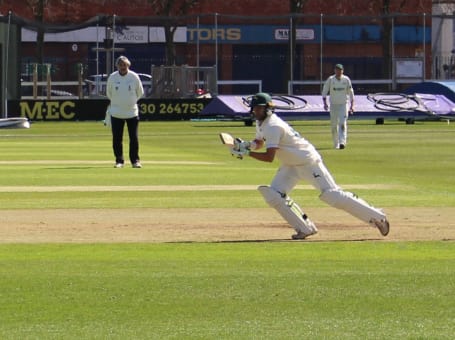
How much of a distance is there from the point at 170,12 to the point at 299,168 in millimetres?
50290

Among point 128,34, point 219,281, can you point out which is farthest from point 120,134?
point 128,34

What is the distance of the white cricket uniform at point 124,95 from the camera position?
25.7 metres

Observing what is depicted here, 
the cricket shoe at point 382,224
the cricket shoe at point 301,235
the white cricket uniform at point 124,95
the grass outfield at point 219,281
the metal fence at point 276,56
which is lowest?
the grass outfield at point 219,281

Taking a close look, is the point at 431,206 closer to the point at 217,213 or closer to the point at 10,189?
the point at 217,213

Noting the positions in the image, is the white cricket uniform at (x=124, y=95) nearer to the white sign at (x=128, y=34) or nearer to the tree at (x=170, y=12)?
the white sign at (x=128, y=34)

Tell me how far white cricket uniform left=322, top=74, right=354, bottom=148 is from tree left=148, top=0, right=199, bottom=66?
17.8m

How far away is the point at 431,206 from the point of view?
18.6 metres

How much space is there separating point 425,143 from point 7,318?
26.0 m

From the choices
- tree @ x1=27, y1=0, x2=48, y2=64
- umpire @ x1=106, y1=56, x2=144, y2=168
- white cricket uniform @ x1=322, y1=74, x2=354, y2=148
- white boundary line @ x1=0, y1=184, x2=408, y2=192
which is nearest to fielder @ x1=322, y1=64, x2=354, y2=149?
white cricket uniform @ x1=322, y1=74, x2=354, y2=148

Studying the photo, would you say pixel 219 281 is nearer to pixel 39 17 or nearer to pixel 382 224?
pixel 382 224

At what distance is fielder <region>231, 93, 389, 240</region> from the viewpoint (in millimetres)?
14461

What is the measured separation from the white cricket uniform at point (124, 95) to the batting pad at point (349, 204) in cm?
1157

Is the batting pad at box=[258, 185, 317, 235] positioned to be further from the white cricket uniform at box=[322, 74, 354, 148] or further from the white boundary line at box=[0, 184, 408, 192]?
the white cricket uniform at box=[322, 74, 354, 148]

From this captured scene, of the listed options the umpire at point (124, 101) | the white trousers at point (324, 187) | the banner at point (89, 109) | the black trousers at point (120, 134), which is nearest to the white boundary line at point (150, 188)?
the black trousers at point (120, 134)
